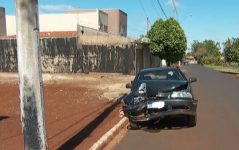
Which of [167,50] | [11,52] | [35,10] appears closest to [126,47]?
[11,52]

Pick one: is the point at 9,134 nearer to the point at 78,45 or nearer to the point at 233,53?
the point at 78,45

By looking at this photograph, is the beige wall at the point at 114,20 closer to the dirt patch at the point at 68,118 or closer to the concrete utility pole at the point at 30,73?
the dirt patch at the point at 68,118

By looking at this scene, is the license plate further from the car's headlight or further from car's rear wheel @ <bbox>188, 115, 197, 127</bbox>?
car's rear wheel @ <bbox>188, 115, 197, 127</bbox>

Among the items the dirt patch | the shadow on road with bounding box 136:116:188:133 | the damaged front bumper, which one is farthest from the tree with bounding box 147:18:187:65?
the damaged front bumper

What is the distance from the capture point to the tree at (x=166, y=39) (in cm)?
4666

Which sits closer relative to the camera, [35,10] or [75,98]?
[35,10]

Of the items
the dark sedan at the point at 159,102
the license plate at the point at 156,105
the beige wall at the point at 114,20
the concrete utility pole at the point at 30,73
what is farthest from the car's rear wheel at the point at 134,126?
the beige wall at the point at 114,20

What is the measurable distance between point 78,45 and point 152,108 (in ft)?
82.3

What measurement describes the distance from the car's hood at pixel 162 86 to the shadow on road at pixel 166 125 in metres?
0.89

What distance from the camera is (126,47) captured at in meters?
35.8

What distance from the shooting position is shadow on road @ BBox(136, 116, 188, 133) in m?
11.6

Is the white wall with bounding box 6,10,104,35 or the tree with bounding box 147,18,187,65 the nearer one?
the tree with bounding box 147,18,187,65

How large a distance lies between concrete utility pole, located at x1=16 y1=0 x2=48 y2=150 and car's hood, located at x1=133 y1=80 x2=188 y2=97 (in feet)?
15.3

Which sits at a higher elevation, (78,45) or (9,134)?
(78,45)
